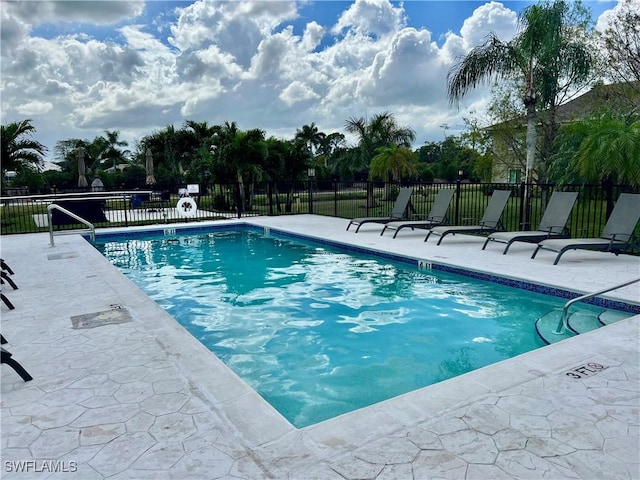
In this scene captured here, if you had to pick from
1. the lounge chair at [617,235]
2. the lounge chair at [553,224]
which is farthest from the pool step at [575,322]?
the lounge chair at [553,224]

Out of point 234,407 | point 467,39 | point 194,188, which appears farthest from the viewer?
point 194,188

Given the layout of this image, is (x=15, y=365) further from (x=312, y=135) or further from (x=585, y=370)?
(x=312, y=135)

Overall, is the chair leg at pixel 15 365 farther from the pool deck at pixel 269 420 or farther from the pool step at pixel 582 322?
the pool step at pixel 582 322

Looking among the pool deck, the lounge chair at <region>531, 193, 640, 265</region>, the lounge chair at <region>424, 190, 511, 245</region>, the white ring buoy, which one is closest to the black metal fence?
the white ring buoy

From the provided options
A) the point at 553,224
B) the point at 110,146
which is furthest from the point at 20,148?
the point at 110,146

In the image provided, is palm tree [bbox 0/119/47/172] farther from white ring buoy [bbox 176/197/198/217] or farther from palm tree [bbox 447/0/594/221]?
palm tree [bbox 447/0/594/221]

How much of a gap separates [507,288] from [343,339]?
2.91 metres

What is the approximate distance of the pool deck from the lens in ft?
7.67

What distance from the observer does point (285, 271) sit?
8547 millimetres

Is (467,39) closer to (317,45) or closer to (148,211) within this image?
(317,45)

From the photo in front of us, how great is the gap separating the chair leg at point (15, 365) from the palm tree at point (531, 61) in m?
12.2

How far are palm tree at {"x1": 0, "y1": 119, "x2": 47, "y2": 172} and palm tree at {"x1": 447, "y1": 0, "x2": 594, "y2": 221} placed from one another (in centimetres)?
1416

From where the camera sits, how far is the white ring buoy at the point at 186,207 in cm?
1614

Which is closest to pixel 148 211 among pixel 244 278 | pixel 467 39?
pixel 244 278
